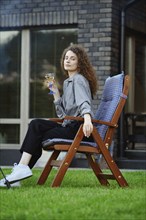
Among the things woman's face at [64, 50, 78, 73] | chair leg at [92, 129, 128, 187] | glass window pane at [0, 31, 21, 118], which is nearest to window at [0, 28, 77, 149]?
glass window pane at [0, 31, 21, 118]

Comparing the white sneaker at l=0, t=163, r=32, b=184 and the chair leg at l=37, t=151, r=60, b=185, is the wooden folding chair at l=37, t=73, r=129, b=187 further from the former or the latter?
the white sneaker at l=0, t=163, r=32, b=184

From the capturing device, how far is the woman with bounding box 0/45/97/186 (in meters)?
5.90

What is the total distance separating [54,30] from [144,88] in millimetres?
1924

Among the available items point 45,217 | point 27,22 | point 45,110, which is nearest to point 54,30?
point 27,22

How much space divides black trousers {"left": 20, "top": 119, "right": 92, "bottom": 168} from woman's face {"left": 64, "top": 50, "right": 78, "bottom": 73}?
500 millimetres

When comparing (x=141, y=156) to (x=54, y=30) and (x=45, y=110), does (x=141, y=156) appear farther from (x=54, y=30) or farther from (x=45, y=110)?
(x=54, y=30)

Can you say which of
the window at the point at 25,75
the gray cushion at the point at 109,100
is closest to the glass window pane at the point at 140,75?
the window at the point at 25,75

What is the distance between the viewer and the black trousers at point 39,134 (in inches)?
236

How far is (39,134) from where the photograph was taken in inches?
239

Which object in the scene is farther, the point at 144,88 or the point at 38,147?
the point at 144,88

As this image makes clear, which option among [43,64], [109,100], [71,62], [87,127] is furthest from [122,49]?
[87,127]

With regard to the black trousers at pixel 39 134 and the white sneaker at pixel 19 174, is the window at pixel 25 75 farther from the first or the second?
the white sneaker at pixel 19 174

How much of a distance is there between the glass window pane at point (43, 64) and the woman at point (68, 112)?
4294 millimetres

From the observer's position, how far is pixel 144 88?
458 inches
